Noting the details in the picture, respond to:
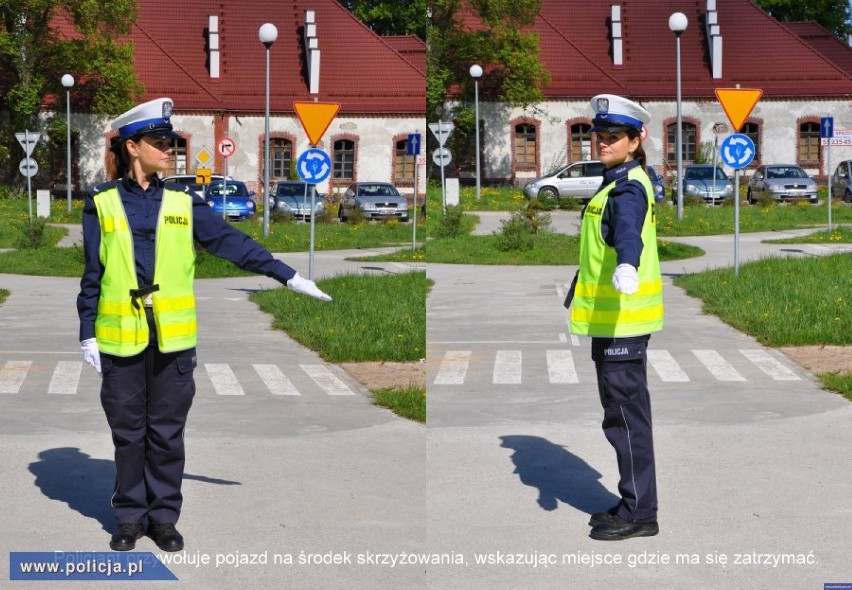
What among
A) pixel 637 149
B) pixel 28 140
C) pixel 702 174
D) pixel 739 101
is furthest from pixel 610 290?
pixel 702 174

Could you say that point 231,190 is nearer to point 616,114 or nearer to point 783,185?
point 783,185

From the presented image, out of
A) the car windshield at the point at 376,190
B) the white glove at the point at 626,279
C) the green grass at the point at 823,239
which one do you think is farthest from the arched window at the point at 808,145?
the white glove at the point at 626,279

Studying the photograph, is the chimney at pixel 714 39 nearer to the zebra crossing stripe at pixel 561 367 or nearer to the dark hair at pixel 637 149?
the zebra crossing stripe at pixel 561 367

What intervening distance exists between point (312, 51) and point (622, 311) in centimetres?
5148

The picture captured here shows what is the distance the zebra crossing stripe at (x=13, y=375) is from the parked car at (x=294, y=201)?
87.6 feet

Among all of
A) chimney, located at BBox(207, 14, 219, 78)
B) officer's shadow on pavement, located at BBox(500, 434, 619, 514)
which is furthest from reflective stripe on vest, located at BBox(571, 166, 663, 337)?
chimney, located at BBox(207, 14, 219, 78)

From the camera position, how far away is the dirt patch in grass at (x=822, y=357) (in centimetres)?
1208

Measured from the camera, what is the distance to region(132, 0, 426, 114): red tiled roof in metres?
55.1

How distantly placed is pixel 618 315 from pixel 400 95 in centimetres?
5055

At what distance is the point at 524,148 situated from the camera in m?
48.8

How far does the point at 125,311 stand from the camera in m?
6.29

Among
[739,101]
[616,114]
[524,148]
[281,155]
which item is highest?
[281,155]

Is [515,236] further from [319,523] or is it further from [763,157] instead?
[763,157]

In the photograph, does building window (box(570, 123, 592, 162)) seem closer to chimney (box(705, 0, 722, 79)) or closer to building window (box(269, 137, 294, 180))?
chimney (box(705, 0, 722, 79))
